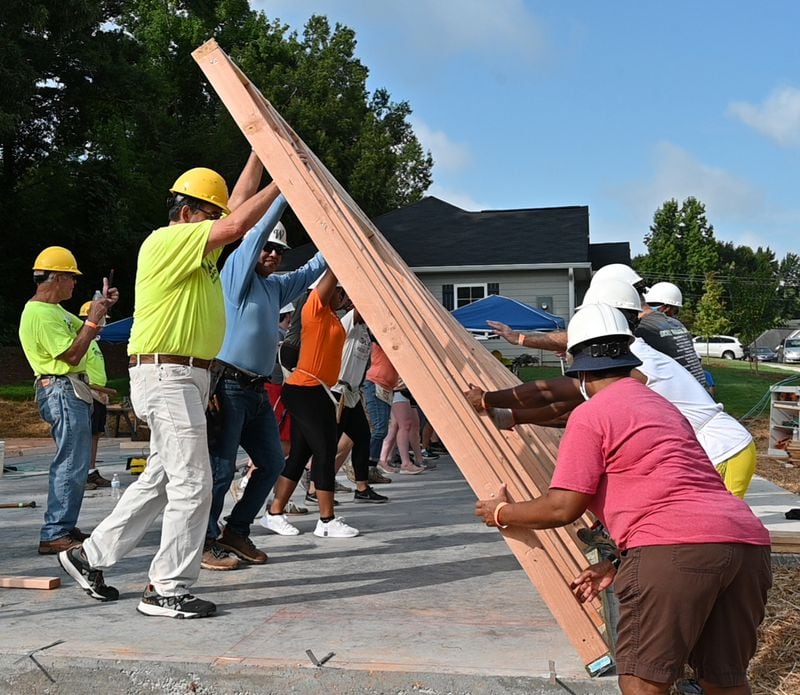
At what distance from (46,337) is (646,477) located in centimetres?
454

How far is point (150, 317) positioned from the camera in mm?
4730

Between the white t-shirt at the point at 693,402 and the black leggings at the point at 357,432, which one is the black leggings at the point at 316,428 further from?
the white t-shirt at the point at 693,402

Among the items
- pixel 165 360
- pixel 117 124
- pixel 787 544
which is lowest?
pixel 787 544

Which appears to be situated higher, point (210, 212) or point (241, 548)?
point (210, 212)

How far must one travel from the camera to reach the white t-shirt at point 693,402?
5055 mm

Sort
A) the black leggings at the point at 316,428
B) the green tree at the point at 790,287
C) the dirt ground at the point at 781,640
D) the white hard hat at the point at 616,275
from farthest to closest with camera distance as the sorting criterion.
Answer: the green tree at the point at 790,287, the black leggings at the point at 316,428, the white hard hat at the point at 616,275, the dirt ground at the point at 781,640

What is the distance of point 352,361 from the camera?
338 inches

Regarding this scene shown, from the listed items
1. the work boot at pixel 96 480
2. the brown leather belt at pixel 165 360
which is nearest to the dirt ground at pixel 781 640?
the brown leather belt at pixel 165 360

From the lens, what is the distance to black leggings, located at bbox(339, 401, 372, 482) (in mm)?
8516

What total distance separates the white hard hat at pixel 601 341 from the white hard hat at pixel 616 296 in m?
1.36

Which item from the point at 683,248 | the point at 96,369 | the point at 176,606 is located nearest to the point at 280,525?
the point at 176,606

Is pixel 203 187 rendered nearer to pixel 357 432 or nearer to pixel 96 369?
pixel 357 432

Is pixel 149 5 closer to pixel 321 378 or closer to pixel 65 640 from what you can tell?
pixel 321 378

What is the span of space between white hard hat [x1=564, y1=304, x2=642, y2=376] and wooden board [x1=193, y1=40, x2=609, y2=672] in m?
0.75
